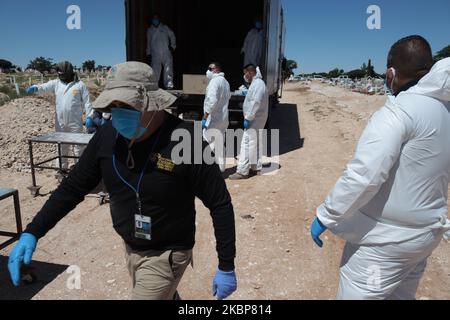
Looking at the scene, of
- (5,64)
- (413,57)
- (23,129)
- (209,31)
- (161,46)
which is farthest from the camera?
(5,64)

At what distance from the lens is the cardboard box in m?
8.09

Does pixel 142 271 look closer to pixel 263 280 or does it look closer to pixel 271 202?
pixel 263 280

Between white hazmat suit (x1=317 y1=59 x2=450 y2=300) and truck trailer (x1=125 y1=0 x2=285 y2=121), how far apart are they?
6.43 m

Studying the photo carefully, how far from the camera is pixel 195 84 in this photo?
27.0 feet

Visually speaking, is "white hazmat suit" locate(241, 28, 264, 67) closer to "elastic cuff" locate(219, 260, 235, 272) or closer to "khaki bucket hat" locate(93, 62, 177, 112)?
"khaki bucket hat" locate(93, 62, 177, 112)

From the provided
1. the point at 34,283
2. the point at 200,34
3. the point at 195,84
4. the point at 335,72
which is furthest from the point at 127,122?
the point at 335,72

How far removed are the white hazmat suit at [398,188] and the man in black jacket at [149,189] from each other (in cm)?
67

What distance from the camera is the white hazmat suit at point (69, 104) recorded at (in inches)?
231

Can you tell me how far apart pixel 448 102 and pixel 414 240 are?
75 centimetres

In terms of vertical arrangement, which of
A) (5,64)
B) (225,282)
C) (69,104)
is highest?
(5,64)

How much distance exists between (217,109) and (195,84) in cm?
234

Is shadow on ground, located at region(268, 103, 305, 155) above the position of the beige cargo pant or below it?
below

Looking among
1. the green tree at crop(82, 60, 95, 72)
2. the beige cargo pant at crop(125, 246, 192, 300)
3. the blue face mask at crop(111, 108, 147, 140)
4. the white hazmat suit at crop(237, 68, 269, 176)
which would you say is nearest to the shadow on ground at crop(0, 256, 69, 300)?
the beige cargo pant at crop(125, 246, 192, 300)

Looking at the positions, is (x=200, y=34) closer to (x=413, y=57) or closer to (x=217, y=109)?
(x=217, y=109)
